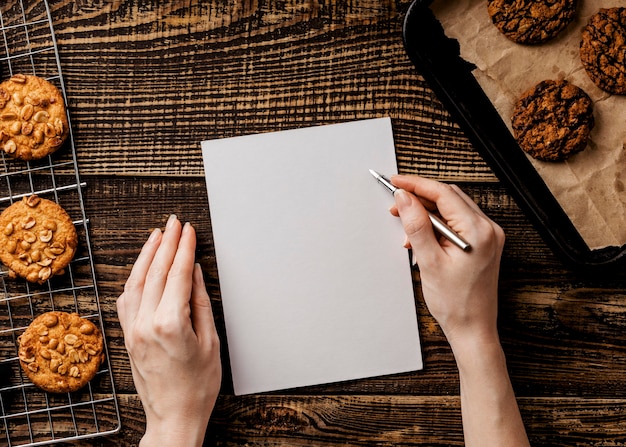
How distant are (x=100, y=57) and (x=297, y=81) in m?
0.40

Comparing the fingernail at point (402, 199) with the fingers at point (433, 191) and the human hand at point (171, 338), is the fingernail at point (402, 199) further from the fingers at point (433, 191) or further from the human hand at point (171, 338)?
the human hand at point (171, 338)

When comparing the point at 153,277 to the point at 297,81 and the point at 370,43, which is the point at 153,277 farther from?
the point at 370,43

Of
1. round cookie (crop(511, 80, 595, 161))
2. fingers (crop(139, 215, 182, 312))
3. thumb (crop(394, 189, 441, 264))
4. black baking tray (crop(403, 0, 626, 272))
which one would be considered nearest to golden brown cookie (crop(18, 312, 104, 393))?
fingers (crop(139, 215, 182, 312))

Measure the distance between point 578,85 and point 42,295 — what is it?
1147 millimetres

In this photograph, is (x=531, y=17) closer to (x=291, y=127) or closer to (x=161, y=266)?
(x=291, y=127)

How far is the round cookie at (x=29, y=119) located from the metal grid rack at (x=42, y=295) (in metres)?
0.04

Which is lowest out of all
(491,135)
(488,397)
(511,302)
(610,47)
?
(488,397)

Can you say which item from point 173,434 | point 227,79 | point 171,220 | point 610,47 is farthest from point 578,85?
point 173,434

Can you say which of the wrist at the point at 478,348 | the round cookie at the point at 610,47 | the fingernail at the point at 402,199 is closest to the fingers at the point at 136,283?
the fingernail at the point at 402,199

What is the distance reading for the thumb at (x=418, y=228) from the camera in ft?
3.51

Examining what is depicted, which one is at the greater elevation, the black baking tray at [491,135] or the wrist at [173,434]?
the black baking tray at [491,135]

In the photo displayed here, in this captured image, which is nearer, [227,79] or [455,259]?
[455,259]

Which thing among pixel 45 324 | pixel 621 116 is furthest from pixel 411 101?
pixel 45 324

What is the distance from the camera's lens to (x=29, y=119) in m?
1.16
